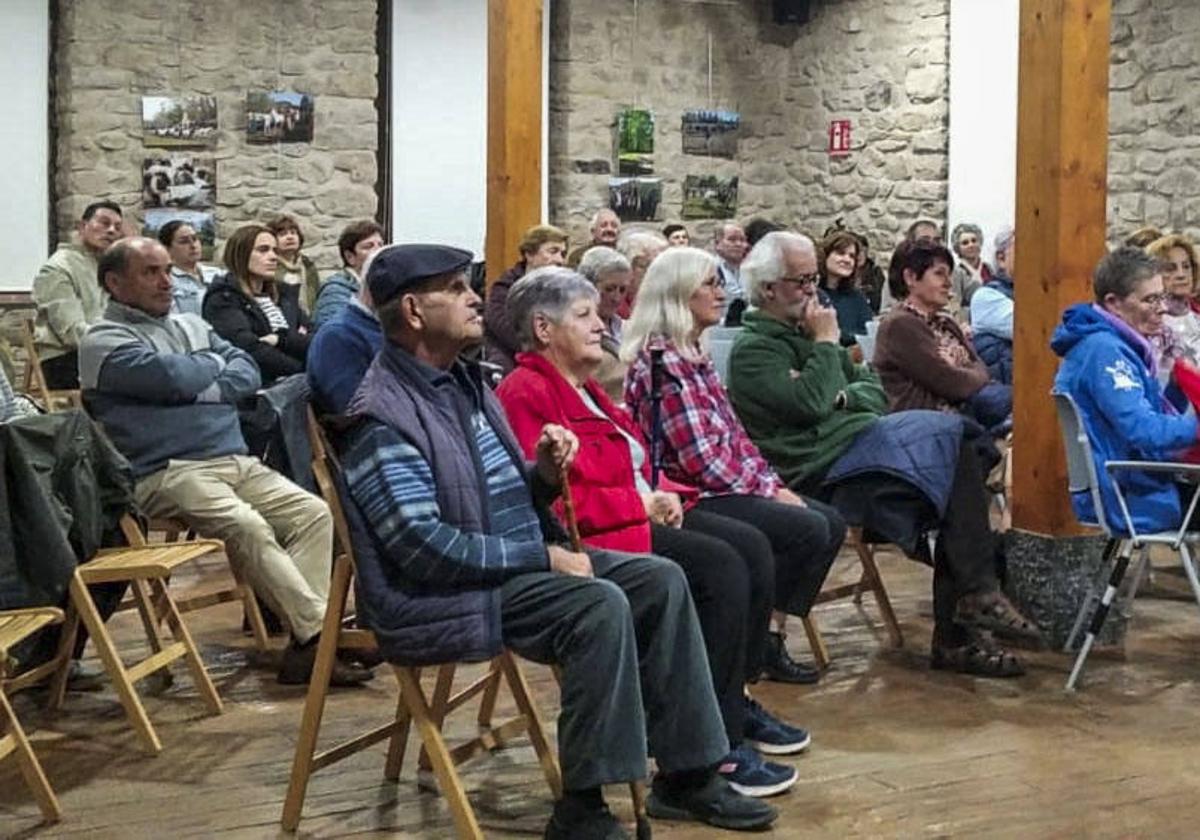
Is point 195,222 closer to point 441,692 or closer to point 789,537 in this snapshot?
point 789,537

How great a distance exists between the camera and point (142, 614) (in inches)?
182

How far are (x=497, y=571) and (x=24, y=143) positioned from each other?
722 centimetres

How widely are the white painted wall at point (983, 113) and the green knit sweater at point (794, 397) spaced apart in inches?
217

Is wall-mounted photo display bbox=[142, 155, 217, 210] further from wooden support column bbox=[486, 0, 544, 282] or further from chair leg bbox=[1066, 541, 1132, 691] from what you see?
chair leg bbox=[1066, 541, 1132, 691]

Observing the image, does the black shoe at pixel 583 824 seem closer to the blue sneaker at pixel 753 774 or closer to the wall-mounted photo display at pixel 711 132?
the blue sneaker at pixel 753 774

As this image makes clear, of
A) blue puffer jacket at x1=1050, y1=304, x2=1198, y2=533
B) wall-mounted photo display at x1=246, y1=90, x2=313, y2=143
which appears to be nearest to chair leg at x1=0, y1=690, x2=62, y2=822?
blue puffer jacket at x1=1050, y1=304, x2=1198, y2=533

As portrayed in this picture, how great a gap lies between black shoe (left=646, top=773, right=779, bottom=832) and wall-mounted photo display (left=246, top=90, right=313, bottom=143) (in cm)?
730

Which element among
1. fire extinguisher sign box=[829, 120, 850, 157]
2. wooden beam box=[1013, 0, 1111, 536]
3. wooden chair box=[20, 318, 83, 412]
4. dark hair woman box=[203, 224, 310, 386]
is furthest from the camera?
fire extinguisher sign box=[829, 120, 850, 157]

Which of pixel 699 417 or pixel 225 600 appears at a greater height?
pixel 699 417

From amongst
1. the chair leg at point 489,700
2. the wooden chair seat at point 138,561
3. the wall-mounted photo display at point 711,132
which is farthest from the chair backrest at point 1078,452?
the wall-mounted photo display at point 711,132

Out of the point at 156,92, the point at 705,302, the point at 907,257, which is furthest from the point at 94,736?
the point at 156,92

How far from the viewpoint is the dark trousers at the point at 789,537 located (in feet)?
14.1

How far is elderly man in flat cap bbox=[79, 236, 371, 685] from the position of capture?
15.3 ft

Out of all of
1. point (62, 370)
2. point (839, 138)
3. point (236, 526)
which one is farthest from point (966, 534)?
point (839, 138)
